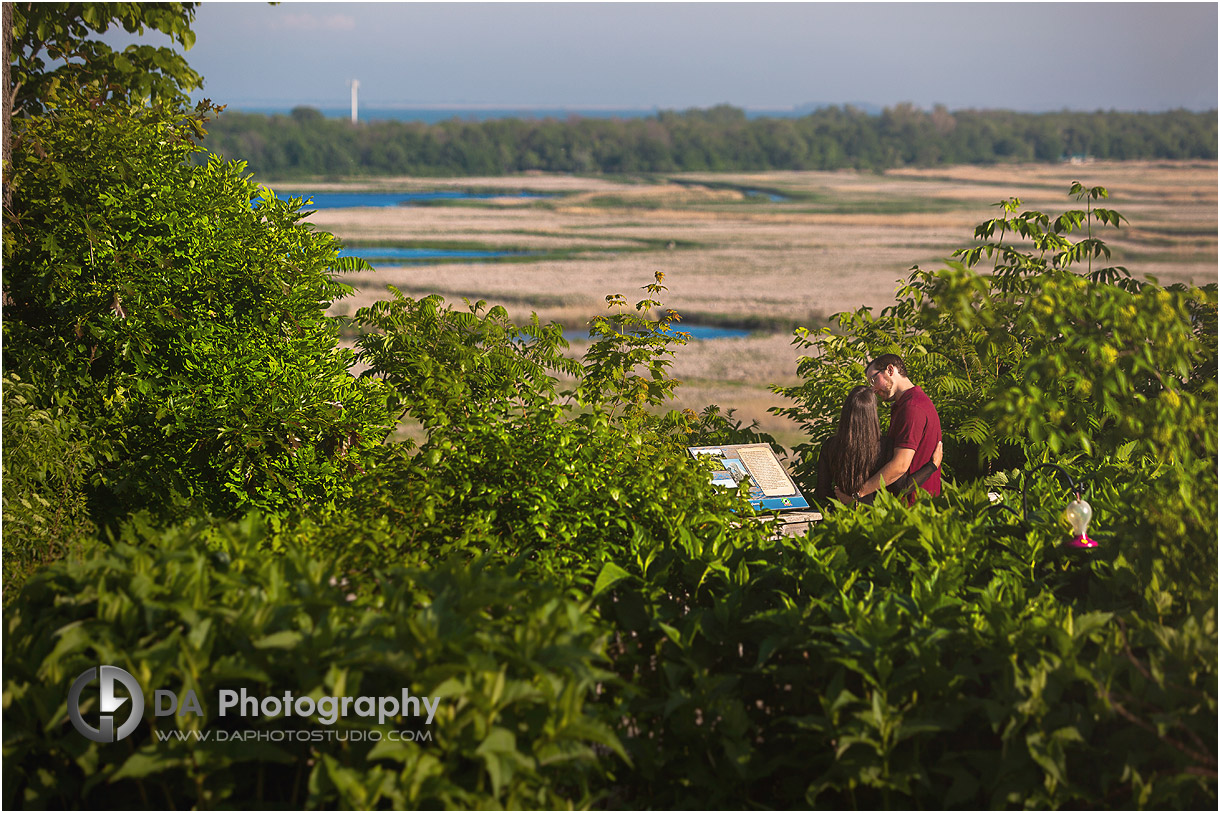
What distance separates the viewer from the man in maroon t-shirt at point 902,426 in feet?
20.5

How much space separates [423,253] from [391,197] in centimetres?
4920

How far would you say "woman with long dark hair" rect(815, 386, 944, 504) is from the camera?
6320mm

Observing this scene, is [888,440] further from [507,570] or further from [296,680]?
[296,680]

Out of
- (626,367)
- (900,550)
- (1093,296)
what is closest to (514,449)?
(900,550)

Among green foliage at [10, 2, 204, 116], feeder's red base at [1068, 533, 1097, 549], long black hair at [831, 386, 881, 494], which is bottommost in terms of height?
feeder's red base at [1068, 533, 1097, 549]

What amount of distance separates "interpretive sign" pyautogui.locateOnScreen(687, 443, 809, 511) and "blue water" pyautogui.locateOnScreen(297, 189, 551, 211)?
3558 inches

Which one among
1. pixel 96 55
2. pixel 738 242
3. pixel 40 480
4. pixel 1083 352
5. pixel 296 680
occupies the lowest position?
pixel 296 680

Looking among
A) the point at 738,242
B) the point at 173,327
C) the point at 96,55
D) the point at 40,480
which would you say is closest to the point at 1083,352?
the point at 173,327

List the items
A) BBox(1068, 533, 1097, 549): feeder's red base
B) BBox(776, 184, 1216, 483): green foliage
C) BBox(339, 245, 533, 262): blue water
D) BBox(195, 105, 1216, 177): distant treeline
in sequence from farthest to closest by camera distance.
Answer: BBox(195, 105, 1216, 177): distant treeline → BBox(339, 245, 533, 262): blue water → BBox(1068, 533, 1097, 549): feeder's red base → BBox(776, 184, 1216, 483): green foliage

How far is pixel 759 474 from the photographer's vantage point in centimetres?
699

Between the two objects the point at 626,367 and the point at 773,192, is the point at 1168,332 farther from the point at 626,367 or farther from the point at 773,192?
the point at 773,192

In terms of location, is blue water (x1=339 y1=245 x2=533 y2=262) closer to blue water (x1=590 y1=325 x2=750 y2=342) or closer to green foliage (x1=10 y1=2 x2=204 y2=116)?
blue water (x1=590 y1=325 x2=750 y2=342)

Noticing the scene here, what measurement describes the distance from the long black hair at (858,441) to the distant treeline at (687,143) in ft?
404

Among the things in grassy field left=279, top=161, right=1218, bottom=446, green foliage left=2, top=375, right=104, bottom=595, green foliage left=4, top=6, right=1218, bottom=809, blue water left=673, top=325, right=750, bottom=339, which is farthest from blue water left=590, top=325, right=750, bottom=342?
green foliage left=2, top=375, right=104, bottom=595
